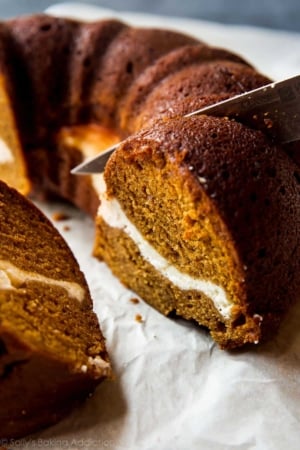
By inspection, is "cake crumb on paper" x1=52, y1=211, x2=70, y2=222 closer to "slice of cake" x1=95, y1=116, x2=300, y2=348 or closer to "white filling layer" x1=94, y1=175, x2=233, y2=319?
"white filling layer" x1=94, y1=175, x2=233, y2=319

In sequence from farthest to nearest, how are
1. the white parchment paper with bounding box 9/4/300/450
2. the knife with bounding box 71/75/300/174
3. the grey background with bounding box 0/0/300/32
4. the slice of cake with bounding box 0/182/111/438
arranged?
1. the grey background with bounding box 0/0/300/32
2. the knife with bounding box 71/75/300/174
3. the white parchment paper with bounding box 9/4/300/450
4. the slice of cake with bounding box 0/182/111/438

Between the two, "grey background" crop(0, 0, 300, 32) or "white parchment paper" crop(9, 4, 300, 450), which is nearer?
"white parchment paper" crop(9, 4, 300, 450)

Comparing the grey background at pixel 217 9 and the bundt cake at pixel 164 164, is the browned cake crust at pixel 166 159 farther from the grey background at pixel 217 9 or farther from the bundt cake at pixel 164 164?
the grey background at pixel 217 9

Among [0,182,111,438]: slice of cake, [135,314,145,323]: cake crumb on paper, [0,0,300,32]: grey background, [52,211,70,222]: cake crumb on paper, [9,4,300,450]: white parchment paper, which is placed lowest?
Answer: [52,211,70,222]: cake crumb on paper

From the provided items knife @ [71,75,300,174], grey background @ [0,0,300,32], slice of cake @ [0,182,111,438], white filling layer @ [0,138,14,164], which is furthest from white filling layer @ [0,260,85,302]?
grey background @ [0,0,300,32]

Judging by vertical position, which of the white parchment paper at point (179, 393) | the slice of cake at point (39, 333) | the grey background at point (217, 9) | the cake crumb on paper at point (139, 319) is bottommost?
the cake crumb on paper at point (139, 319)

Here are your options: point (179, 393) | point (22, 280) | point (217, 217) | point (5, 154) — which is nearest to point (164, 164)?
point (217, 217)

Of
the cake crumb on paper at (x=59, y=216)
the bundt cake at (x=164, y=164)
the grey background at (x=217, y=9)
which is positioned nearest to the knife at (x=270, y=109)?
the bundt cake at (x=164, y=164)
